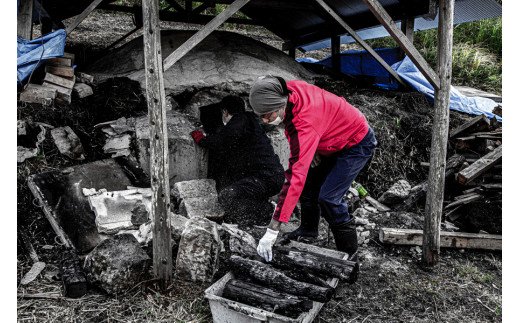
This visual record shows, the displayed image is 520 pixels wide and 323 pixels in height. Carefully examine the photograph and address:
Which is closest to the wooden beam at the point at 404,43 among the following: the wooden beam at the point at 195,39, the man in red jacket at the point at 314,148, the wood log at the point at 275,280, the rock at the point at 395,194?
the man in red jacket at the point at 314,148

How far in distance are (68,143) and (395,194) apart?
424 cm

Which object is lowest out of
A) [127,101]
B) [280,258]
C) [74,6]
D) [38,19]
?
[280,258]

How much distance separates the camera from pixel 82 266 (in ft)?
13.4

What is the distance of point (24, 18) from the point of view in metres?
5.63

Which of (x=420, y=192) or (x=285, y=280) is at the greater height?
(x=420, y=192)

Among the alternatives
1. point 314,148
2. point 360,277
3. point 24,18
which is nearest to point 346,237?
point 360,277

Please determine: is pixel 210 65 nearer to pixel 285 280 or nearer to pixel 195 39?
pixel 195 39

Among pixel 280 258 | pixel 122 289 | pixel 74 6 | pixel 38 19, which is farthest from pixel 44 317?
pixel 74 6

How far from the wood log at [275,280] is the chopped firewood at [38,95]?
3426 mm

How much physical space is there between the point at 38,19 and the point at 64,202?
3.78m

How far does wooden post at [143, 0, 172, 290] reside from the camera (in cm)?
355

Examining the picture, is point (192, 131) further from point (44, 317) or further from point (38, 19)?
point (38, 19)

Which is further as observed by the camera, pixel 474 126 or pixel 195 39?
pixel 474 126

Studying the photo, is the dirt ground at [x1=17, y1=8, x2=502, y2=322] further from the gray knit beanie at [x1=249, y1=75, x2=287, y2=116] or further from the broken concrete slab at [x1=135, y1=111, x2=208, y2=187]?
the gray knit beanie at [x1=249, y1=75, x2=287, y2=116]
